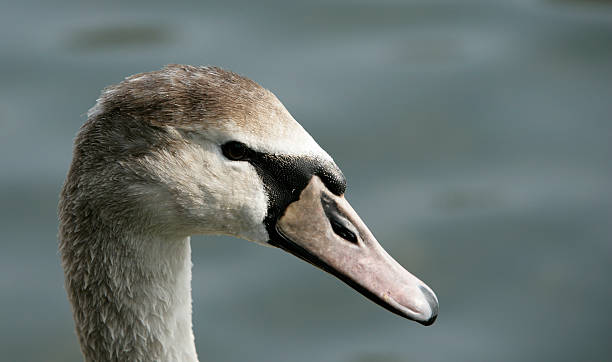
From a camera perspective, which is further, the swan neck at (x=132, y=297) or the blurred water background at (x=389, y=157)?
the blurred water background at (x=389, y=157)

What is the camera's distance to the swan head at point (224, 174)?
3.08 metres

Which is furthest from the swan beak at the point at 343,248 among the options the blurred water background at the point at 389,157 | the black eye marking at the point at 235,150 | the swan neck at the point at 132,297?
the blurred water background at the point at 389,157

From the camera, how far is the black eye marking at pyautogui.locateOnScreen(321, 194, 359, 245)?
322 cm

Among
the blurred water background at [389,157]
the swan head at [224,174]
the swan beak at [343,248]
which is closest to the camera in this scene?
the swan head at [224,174]

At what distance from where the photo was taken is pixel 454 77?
655 cm

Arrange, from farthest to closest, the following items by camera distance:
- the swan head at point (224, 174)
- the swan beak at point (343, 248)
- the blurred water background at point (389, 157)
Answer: the blurred water background at point (389, 157) < the swan beak at point (343, 248) < the swan head at point (224, 174)

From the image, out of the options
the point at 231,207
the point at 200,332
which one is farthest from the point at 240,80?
the point at 200,332

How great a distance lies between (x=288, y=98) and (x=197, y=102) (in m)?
3.15

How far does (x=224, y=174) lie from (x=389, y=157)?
3116 mm

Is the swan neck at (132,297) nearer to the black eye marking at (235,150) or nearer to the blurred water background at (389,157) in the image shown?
the black eye marking at (235,150)

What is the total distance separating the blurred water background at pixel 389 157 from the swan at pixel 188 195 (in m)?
2.01

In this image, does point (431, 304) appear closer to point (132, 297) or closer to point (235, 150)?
point (235, 150)

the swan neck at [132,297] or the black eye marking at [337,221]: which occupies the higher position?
the black eye marking at [337,221]

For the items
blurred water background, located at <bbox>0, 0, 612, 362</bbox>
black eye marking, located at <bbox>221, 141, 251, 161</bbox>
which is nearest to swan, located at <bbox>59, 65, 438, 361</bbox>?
black eye marking, located at <bbox>221, 141, 251, 161</bbox>
